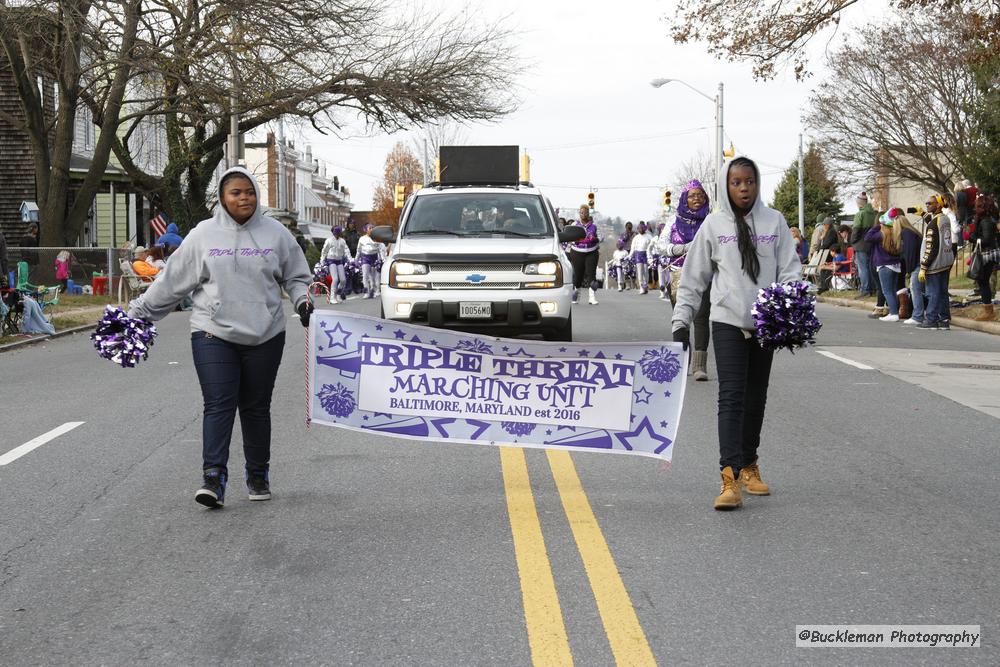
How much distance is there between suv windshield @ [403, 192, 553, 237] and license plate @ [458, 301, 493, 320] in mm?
1230

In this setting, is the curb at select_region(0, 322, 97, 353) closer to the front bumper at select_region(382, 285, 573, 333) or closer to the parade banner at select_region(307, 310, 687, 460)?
the front bumper at select_region(382, 285, 573, 333)

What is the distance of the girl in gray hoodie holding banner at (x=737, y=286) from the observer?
23.5 ft

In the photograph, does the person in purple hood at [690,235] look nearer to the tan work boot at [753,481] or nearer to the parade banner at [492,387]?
the parade banner at [492,387]

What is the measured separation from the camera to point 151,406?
11680 mm

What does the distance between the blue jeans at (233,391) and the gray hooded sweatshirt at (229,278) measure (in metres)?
0.09

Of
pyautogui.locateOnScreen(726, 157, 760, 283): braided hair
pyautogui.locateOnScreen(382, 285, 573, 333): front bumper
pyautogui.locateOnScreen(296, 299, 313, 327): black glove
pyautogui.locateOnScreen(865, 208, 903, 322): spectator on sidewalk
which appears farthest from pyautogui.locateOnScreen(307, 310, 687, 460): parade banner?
pyautogui.locateOnScreen(865, 208, 903, 322): spectator on sidewalk

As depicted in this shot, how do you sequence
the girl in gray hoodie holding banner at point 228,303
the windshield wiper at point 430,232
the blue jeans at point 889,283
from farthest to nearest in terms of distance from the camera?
the blue jeans at point 889,283
the windshield wiper at point 430,232
the girl in gray hoodie holding banner at point 228,303

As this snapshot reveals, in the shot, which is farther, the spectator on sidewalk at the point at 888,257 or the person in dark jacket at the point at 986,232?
the spectator on sidewalk at the point at 888,257

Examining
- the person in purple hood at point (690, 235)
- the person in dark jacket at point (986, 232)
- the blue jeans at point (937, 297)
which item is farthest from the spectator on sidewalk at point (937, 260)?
the person in purple hood at point (690, 235)

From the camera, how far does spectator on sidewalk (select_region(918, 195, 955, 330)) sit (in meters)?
19.9

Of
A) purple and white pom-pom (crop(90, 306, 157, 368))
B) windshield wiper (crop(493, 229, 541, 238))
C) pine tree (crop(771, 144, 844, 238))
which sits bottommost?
purple and white pom-pom (crop(90, 306, 157, 368))

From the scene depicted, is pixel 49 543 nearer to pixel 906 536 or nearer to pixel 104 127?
pixel 906 536

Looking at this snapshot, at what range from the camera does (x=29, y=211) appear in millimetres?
39906

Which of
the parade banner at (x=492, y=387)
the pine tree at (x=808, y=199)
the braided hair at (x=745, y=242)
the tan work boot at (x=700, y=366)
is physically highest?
the pine tree at (x=808, y=199)
